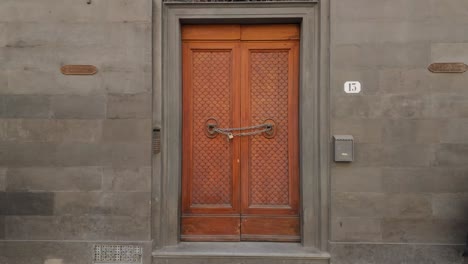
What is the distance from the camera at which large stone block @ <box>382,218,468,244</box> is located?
449cm

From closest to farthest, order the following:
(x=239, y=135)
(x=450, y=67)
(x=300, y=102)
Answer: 1. (x=450, y=67)
2. (x=300, y=102)
3. (x=239, y=135)

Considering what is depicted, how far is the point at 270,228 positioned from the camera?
494 cm

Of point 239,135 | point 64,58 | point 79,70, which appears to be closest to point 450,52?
point 239,135

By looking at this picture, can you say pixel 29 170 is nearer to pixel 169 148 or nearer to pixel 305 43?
pixel 169 148

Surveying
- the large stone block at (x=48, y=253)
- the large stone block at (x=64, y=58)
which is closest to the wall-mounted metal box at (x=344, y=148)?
the large stone block at (x=64, y=58)

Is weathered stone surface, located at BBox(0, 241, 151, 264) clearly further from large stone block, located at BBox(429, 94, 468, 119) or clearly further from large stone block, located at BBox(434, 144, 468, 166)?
large stone block, located at BBox(429, 94, 468, 119)

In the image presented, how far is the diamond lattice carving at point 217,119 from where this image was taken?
4.96m

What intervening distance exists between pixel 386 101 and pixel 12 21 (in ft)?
15.2

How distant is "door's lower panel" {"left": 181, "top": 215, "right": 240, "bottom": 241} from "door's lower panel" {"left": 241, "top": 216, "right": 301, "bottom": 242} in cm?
12

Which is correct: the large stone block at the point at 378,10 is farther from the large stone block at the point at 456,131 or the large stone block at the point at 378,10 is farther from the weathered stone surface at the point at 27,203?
the weathered stone surface at the point at 27,203

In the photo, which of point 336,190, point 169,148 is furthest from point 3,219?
point 336,190

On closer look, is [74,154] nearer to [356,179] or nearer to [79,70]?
[79,70]

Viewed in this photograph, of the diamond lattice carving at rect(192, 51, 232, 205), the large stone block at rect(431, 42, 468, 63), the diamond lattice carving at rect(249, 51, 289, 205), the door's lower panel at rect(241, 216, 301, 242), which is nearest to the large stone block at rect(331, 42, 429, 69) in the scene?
the large stone block at rect(431, 42, 468, 63)

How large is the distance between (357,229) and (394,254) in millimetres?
512
